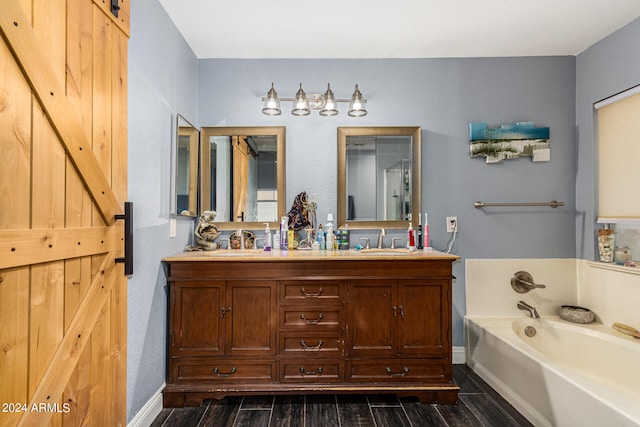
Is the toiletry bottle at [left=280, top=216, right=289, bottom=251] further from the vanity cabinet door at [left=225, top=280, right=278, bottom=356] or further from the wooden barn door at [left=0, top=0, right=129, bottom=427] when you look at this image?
the wooden barn door at [left=0, top=0, right=129, bottom=427]

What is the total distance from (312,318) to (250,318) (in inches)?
15.3

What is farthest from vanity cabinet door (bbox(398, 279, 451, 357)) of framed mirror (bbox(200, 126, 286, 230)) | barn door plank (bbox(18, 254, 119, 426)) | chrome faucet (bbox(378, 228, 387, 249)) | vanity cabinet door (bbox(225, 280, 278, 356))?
barn door plank (bbox(18, 254, 119, 426))

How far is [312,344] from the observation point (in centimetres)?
207

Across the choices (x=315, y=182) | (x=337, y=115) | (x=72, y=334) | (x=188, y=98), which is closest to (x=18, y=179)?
(x=72, y=334)

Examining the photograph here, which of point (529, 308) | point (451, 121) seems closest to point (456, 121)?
point (451, 121)

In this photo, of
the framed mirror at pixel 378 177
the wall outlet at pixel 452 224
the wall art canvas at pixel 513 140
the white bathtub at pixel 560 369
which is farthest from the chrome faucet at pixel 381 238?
the wall art canvas at pixel 513 140

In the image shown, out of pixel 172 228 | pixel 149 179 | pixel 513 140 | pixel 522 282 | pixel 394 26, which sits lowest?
pixel 522 282

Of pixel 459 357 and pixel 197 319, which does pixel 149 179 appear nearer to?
pixel 197 319

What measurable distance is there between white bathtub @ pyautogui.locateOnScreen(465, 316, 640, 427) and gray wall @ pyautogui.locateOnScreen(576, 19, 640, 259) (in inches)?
26.8

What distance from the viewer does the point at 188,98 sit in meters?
2.49

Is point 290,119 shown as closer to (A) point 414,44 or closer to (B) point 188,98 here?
(B) point 188,98

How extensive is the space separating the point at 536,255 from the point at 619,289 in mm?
537

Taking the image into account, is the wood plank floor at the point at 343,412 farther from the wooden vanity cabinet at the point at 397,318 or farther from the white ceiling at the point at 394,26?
the white ceiling at the point at 394,26

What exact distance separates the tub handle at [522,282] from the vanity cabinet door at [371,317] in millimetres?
1220
